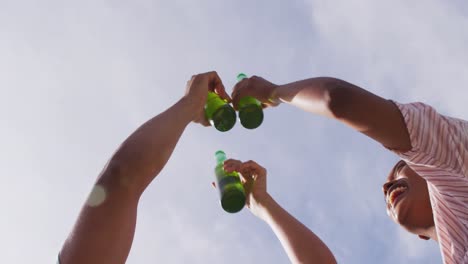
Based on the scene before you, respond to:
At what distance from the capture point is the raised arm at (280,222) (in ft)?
13.4

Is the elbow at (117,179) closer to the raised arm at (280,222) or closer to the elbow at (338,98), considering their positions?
the elbow at (338,98)

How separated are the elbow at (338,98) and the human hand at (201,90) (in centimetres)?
119

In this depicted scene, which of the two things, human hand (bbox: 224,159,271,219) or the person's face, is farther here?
human hand (bbox: 224,159,271,219)

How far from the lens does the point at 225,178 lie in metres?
4.16

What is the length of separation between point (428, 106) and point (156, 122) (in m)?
1.43

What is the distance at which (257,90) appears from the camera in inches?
152

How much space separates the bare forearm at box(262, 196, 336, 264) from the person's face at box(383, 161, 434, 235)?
62 cm

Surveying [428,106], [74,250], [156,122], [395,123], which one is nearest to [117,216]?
[74,250]

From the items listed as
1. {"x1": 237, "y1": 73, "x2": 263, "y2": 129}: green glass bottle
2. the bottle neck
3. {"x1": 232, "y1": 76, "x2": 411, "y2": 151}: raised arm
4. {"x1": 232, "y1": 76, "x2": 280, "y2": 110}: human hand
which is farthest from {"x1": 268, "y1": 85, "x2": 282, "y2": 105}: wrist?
the bottle neck

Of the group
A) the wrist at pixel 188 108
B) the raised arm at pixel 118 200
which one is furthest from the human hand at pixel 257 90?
the raised arm at pixel 118 200

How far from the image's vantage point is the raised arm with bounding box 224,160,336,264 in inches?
161

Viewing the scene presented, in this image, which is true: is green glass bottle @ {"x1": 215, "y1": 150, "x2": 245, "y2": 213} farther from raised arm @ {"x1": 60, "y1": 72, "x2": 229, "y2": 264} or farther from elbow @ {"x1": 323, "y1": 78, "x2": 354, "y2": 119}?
elbow @ {"x1": 323, "y1": 78, "x2": 354, "y2": 119}

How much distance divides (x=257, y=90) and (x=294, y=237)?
122 centimetres

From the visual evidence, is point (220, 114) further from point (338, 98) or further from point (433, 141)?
point (433, 141)
